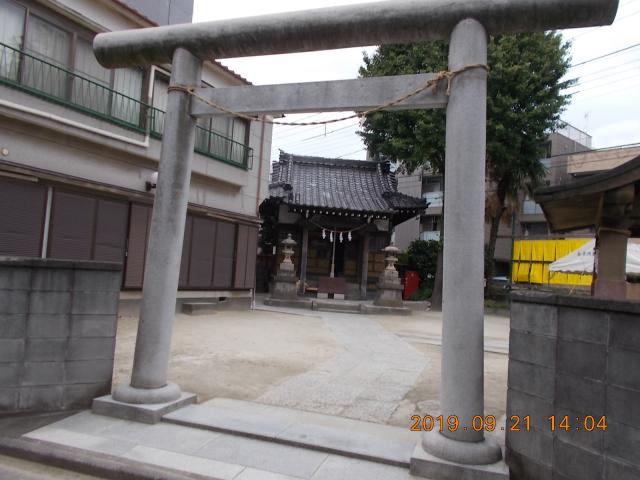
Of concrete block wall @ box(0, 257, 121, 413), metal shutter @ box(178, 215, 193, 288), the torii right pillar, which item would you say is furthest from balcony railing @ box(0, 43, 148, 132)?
the torii right pillar

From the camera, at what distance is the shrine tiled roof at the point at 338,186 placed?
71.4 feet

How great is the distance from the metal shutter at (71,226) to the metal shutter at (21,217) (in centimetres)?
29

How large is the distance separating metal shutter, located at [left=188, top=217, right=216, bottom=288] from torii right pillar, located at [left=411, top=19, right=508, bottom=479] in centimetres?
1107

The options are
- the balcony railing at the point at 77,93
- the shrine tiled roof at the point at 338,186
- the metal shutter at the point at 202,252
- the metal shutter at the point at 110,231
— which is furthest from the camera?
the shrine tiled roof at the point at 338,186

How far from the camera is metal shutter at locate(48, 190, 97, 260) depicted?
10.2 m

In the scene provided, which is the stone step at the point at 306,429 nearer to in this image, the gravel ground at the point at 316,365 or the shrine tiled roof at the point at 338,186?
the gravel ground at the point at 316,365

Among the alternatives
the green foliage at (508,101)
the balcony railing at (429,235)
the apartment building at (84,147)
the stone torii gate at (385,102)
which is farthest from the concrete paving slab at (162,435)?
the balcony railing at (429,235)

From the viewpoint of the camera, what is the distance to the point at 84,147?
1077 centimetres

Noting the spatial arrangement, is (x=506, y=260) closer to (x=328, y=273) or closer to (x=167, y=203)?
(x=328, y=273)

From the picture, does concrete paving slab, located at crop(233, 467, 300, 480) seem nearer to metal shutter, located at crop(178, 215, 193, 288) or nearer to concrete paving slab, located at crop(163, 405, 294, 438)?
concrete paving slab, located at crop(163, 405, 294, 438)


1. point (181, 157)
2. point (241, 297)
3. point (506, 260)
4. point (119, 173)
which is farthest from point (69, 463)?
point (506, 260)

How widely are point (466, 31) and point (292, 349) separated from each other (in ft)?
23.6

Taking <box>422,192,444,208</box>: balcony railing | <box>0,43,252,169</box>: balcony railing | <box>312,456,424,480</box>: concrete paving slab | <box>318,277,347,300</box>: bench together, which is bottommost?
<box>312,456,424,480</box>: concrete paving slab

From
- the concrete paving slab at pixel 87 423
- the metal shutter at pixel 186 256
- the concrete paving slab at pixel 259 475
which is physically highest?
the metal shutter at pixel 186 256
